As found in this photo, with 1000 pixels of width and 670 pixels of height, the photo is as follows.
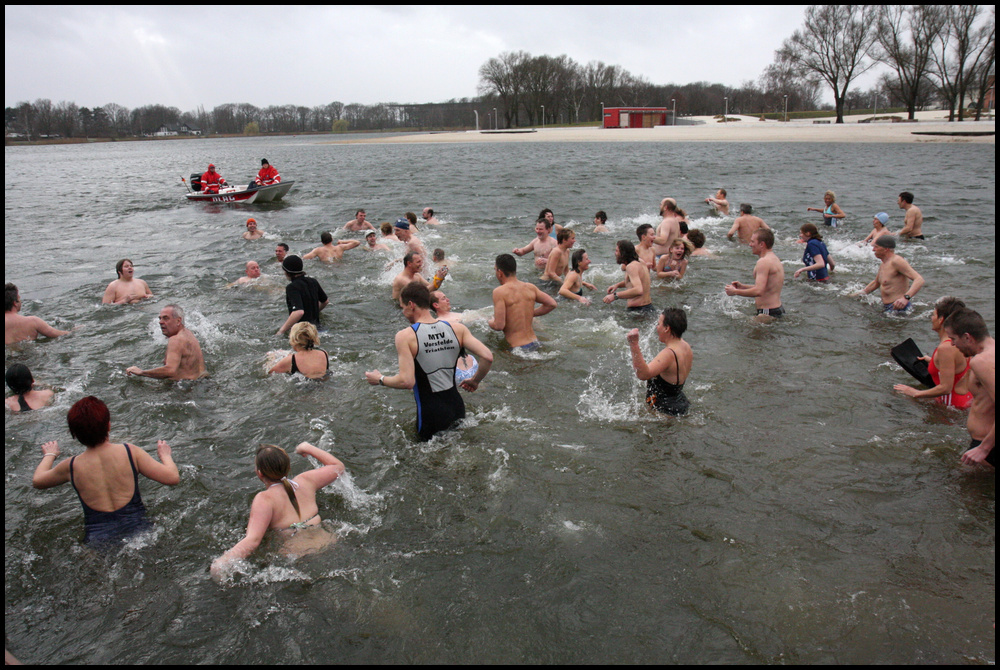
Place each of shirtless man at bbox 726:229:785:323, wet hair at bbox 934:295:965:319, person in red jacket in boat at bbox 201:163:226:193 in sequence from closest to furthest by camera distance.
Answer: wet hair at bbox 934:295:965:319, shirtless man at bbox 726:229:785:323, person in red jacket in boat at bbox 201:163:226:193

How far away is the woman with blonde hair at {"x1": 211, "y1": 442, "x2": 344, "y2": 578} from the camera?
4.02m

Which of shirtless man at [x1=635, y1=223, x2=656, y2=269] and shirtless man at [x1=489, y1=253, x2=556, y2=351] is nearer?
shirtless man at [x1=489, y1=253, x2=556, y2=351]

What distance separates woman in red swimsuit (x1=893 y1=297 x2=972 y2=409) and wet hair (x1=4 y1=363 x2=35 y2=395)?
9.28 meters

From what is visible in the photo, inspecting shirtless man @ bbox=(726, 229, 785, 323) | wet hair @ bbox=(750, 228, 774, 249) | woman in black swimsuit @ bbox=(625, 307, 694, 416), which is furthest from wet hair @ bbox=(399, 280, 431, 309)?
wet hair @ bbox=(750, 228, 774, 249)

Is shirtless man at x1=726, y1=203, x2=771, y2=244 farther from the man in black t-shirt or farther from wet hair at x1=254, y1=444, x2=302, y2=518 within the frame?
wet hair at x1=254, y1=444, x2=302, y2=518

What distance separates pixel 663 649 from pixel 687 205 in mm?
19382

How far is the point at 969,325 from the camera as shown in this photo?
4.40m

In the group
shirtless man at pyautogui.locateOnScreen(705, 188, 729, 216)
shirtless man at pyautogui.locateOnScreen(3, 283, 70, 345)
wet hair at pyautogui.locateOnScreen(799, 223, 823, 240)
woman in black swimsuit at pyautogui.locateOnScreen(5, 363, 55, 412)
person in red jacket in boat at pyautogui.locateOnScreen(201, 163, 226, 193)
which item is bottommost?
woman in black swimsuit at pyautogui.locateOnScreen(5, 363, 55, 412)

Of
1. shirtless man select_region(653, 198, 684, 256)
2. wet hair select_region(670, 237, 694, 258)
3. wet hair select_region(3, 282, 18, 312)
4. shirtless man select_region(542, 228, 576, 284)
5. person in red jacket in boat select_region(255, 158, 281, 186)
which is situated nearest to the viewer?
wet hair select_region(3, 282, 18, 312)

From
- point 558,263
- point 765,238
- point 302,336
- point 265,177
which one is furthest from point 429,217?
point 265,177

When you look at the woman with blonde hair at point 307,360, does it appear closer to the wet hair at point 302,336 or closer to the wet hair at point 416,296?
the wet hair at point 302,336

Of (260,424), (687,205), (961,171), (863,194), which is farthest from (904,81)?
(260,424)

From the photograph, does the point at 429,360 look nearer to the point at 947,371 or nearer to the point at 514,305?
the point at 514,305

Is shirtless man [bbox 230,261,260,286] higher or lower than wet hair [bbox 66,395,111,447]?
higher
